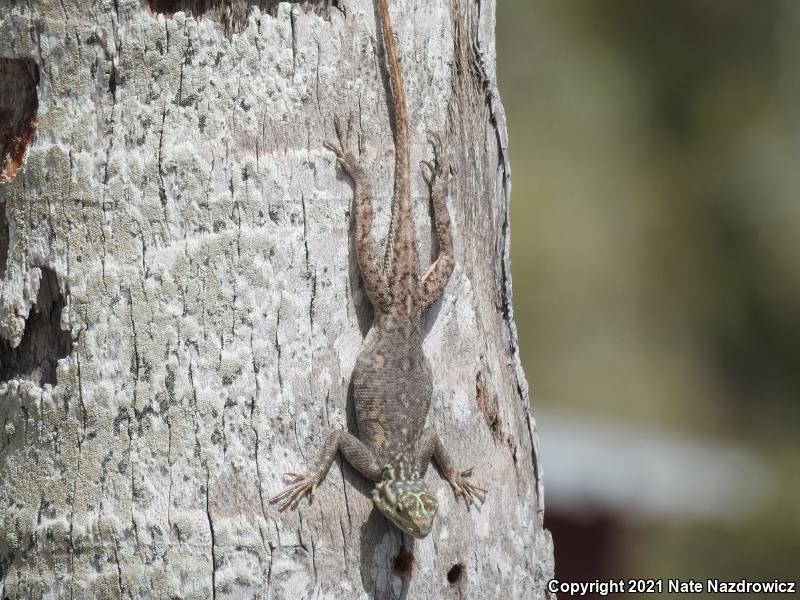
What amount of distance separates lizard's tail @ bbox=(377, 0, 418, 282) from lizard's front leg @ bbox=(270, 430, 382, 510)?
0.58 meters

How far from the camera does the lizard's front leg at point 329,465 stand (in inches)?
127

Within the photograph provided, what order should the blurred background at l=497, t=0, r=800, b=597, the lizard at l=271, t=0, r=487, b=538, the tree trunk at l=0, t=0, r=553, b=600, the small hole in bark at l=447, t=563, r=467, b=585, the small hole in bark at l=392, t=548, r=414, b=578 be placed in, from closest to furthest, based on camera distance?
1. the tree trunk at l=0, t=0, r=553, b=600
2. the lizard at l=271, t=0, r=487, b=538
3. the small hole in bark at l=392, t=548, r=414, b=578
4. the small hole in bark at l=447, t=563, r=467, b=585
5. the blurred background at l=497, t=0, r=800, b=597

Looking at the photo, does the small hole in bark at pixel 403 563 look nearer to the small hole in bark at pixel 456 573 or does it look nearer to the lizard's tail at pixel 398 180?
the small hole in bark at pixel 456 573

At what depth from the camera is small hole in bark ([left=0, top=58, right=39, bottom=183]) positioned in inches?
133

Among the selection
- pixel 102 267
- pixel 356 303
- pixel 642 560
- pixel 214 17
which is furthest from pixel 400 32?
pixel 642 560

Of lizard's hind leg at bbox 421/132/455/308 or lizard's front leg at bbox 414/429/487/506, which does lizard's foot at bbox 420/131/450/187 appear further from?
lizard's front leg at bbox 414/429/487/506

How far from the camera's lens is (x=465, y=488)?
356 cm

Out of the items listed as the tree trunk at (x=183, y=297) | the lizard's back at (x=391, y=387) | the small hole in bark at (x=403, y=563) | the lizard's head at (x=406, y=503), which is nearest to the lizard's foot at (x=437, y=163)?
the tree trunk at (x=183, y=297)

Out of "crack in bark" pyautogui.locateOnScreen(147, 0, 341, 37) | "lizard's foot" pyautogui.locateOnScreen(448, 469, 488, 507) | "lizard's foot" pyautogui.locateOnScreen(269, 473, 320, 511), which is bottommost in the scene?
"lizard's foot" pyautogui.locateOnScreen(269, 473, 320, 511)

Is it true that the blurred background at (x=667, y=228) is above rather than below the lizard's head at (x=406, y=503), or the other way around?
above

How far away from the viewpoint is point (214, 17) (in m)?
3.23

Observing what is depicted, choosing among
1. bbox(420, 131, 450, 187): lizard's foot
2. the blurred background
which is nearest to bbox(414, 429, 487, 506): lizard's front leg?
bbox(420, 131, 450, 187): lizard's foot

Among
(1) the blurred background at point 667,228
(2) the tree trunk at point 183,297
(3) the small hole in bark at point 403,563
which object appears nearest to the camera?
(2) the tree trunk at point 183,297

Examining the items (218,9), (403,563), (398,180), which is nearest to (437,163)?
(398,180)
